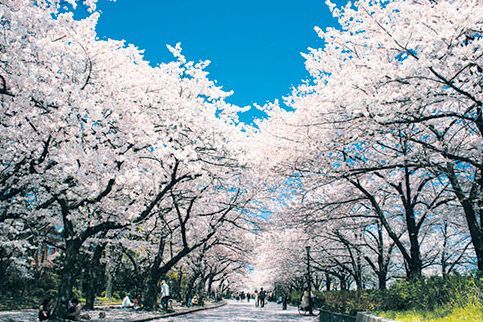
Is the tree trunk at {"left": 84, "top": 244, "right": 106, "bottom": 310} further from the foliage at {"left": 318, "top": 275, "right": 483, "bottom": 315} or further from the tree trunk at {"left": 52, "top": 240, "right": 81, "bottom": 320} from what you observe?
the foliage at {"left": 318, "top": 275, "right": 483, "bottom": 315}

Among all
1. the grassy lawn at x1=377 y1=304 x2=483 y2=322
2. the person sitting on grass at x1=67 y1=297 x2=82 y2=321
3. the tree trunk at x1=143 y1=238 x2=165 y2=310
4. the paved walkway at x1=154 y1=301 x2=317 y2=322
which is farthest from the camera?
the paved walkway at x1=154 y1=301 x2=317 y2=322

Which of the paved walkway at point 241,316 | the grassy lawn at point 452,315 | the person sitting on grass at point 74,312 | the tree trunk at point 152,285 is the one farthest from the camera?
the paved walkway at point 241,316

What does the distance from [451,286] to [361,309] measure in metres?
5.11

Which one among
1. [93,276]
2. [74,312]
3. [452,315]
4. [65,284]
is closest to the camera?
[452,315]

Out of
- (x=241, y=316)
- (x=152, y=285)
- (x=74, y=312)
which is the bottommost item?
(x=241, y=316)

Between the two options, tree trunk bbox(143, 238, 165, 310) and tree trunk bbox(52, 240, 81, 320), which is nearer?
tree trunk bbox(52, 240, 81, 320)

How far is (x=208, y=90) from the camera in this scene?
51.1 feet

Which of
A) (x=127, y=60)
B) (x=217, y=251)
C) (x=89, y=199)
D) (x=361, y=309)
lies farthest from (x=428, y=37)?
(x=217, y=251)

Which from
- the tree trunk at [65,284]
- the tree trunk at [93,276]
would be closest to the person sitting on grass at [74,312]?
the tree trunk at [65,284]

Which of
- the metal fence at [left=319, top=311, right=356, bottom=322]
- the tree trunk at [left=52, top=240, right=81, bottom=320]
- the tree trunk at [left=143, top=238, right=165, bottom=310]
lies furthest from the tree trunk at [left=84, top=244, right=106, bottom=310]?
the metal fence at [left=319, top=311, right=356, bottom=322]

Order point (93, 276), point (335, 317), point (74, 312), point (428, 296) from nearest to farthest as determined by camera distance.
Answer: point (428, 296) < point (74, 312) < point (335, 317) < point (93, 276)

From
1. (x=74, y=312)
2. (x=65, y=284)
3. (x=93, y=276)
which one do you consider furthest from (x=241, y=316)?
(x=65, y=284)

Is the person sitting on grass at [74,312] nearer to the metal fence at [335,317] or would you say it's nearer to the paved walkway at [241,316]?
the paved walkway at [241,316]

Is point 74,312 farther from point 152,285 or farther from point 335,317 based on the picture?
point 335,317
